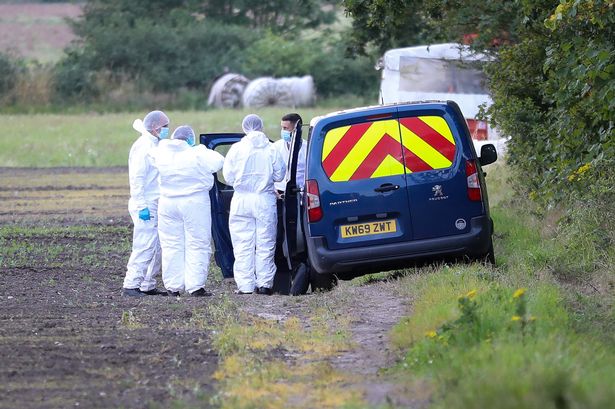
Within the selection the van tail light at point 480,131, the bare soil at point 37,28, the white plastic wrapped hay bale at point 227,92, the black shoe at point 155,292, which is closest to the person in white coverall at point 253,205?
the black shoe at point 155,292

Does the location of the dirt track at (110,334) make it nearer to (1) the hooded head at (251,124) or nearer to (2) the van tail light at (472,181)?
(2) the van tail light at (472,181)

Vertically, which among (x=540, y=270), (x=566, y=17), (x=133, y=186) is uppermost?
(x=566, y=17)

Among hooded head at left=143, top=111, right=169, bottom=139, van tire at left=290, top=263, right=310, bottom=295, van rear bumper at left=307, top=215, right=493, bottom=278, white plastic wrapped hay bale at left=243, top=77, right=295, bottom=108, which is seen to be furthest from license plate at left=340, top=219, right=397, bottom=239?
white plastic wrapped hay bale at left=243, top=77, right=295, bottom=108

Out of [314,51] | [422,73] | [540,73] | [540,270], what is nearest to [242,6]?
[314,51]

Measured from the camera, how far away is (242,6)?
229 ft

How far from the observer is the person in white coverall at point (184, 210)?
13930mm

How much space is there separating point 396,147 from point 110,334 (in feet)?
12.0

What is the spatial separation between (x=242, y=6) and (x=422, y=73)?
3761 centimetres

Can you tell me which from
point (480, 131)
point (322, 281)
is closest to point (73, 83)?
point (480, 131)

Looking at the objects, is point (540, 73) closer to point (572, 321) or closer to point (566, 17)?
point (566, 17)

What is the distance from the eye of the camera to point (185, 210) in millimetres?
13961

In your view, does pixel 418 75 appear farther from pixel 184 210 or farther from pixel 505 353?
pixel 505 353

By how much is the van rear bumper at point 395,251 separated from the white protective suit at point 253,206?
4.76 ft

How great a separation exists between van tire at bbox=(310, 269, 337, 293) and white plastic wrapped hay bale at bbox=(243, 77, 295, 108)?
42.1 meters
